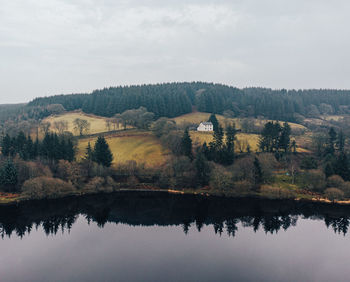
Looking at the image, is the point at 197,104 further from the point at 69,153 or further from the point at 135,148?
the point at 69,153

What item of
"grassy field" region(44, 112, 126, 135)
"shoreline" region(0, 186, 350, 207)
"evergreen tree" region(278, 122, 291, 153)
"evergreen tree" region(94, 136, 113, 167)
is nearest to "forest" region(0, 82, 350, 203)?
"evergreen tree" region(278, 122, 291, 153)

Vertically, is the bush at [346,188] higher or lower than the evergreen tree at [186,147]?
lower

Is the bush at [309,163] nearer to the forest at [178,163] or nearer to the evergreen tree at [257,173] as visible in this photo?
the forest at [178,163]

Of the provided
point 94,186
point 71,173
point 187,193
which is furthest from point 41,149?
point 187,193

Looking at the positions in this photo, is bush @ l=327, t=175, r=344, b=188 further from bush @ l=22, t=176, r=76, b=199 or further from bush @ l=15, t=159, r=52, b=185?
bush @ l=15, t=159, r=52, b=185

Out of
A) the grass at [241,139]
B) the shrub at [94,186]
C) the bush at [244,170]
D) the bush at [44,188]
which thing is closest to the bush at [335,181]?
the bush at [244,170]

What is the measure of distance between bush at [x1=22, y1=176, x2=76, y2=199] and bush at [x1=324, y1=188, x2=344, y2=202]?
2437 inches

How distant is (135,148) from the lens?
91.8 m

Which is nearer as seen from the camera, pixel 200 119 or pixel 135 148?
pixel 135 148

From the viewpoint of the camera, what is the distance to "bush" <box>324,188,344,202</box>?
62.0m

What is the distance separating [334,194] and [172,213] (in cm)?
3667

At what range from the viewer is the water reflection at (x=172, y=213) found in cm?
5109

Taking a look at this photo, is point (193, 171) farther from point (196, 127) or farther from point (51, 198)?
point (196, 127)

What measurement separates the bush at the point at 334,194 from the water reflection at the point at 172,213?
3521mm
